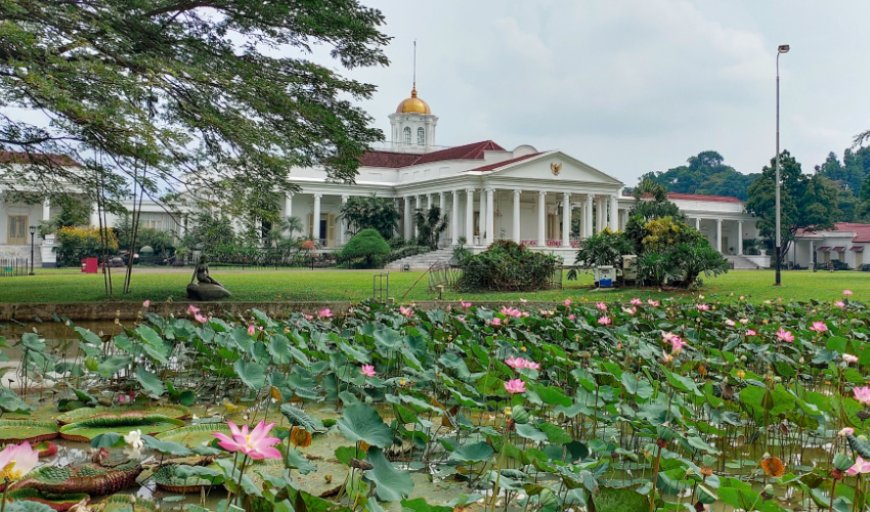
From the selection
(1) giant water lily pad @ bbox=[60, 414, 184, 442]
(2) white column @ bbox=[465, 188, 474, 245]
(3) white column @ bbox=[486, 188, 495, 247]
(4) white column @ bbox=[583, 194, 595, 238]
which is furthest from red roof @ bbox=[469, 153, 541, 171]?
(1) giant water lily pad @ bbox=[60, 414, 184, 442]

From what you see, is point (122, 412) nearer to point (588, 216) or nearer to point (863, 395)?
point (863, 395)

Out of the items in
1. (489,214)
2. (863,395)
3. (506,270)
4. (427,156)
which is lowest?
(863,395)

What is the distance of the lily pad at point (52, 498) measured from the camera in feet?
7.54

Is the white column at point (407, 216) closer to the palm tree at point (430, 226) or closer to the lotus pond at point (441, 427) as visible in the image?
the palm tree at point (430, 226)

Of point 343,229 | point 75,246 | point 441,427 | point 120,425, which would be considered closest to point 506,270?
point 441,427

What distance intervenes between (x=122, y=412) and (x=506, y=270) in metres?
13.0

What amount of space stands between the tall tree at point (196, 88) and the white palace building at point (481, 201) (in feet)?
73.8

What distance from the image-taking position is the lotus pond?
204 centimetres

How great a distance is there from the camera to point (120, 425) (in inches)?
141

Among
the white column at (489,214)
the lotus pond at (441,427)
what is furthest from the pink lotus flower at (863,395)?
the white column at (489,214)

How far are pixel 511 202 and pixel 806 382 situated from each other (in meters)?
37.5

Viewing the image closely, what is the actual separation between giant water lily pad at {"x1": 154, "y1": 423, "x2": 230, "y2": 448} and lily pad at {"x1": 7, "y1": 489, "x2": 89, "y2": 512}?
70 centimetres

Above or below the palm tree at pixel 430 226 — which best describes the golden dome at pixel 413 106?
above

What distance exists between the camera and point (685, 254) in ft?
52.1
